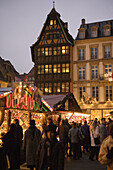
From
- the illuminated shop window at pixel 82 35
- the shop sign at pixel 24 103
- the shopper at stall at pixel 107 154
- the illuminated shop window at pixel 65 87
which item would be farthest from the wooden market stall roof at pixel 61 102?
the illuminated shop window at pixel 82 35

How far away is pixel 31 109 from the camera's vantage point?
39.7 ft

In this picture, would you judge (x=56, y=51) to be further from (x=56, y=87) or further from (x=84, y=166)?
(x=84, y=166)

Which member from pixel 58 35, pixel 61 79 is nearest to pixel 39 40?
pixel 58 35

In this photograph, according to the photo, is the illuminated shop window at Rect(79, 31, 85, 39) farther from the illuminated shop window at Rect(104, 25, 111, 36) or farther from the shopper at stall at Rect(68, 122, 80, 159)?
the shopper at stall at Rect(68, 122, 80, 159)

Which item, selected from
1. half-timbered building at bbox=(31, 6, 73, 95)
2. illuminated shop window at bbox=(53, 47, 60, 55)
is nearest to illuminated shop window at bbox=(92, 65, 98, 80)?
half-timbered building at bbox=(31, 6, 73, 95)

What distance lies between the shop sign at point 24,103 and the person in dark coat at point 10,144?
385 cm

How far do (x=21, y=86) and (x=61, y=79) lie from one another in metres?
21.2

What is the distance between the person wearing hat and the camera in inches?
156

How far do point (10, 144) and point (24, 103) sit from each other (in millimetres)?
5211

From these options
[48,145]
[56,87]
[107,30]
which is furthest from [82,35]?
[48,145]

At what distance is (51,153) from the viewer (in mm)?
4027

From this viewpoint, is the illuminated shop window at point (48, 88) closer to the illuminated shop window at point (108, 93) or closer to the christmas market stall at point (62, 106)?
the illuminated shop window at point (108, 93)

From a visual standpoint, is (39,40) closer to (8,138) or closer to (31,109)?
(31,109)

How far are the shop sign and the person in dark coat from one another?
3.85 m
